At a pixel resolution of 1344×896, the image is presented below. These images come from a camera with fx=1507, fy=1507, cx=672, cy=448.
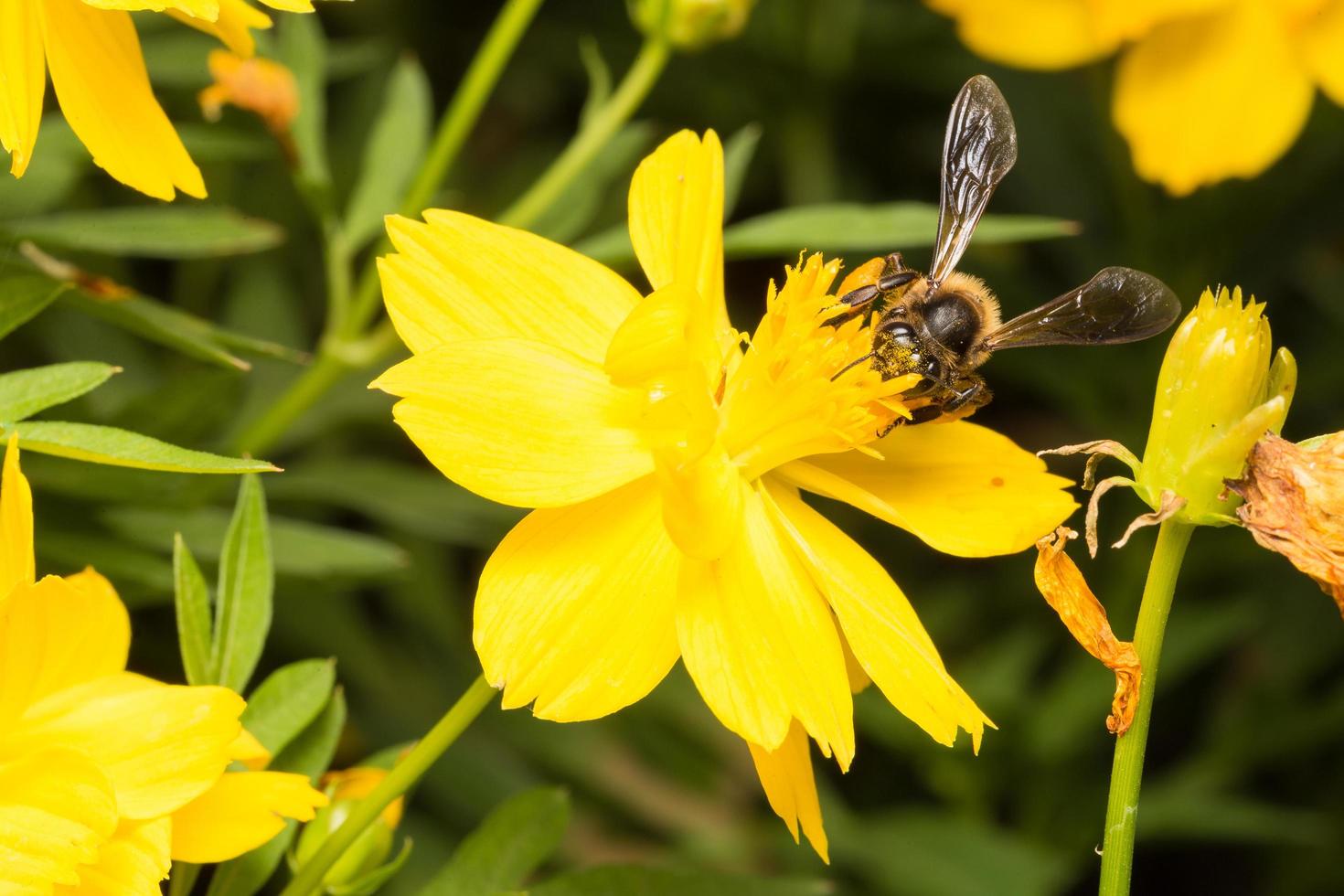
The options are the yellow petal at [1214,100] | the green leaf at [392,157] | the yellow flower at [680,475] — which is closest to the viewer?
the yellow flower at [680,475]

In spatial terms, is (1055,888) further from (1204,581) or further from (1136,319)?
(1136,319)

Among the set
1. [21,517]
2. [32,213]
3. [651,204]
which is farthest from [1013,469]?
[32,213]

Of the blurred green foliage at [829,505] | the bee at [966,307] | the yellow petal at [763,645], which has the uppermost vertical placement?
the bee at [966,307]

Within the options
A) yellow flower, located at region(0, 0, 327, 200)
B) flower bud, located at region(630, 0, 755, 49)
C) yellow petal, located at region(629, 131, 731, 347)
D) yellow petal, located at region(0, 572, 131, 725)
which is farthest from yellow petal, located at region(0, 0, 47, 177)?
flower bud, located at region(630, 0, 755, 49)

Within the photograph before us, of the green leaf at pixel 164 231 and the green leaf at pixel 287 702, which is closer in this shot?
the green leaf at pixel 287 702

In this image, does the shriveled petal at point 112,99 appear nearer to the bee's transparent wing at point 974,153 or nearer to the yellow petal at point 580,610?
the yellow petal at point 580,610

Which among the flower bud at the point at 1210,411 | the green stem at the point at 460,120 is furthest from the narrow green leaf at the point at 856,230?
the flower bud at the point at 1210,411

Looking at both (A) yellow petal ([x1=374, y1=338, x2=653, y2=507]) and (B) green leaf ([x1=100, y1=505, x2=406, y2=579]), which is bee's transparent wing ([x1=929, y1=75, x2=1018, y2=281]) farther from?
(B) green leaf ([x1=100, y1=505, x2=406, y2=579])
